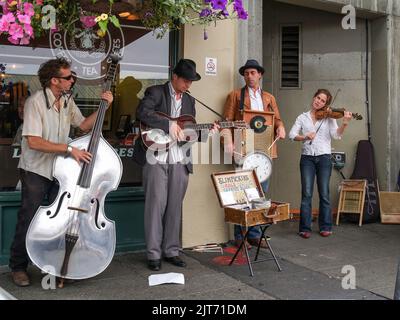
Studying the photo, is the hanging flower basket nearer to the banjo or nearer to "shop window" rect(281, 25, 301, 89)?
the banjo

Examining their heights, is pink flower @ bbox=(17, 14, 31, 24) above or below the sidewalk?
above

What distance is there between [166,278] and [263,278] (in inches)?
34.3

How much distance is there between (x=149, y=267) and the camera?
485 cm

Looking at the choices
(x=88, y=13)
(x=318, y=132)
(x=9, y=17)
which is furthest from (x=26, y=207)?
(x=318, y=132)

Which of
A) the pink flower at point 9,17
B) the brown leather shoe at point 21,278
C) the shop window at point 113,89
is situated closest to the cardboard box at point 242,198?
the shop window at point 113,89

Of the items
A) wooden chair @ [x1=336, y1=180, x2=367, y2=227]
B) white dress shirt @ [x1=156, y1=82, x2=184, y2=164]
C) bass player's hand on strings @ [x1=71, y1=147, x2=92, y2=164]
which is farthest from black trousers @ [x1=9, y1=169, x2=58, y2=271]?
wooden chair @ [x1=336, y1=180, x2=367, y2=227]

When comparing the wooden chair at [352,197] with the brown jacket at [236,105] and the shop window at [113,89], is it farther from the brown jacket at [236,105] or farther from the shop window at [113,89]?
the shop window at [113,89]

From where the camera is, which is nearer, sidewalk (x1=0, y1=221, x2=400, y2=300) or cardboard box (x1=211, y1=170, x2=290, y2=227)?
sidewalk (x1=0, y1=221, x2=400, y2=300)

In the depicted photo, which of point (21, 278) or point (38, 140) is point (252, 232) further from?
point (38, 140)

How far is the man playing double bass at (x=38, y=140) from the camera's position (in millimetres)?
4184

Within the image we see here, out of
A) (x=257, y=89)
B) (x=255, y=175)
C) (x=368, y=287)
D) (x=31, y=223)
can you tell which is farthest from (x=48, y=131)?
(x=368, y=287)

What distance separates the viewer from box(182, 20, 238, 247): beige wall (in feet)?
18.3

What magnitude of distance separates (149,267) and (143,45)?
2332 mm

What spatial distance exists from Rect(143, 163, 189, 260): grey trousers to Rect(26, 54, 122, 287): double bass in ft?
2.41
